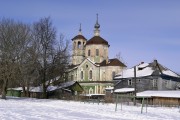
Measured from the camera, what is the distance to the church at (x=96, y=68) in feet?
259

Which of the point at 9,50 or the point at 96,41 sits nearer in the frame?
the point at 9,50

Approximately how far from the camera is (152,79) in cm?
6288

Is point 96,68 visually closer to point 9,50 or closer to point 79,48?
point 79,48

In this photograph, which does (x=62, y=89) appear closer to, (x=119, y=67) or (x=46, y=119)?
(x=119, y=67)

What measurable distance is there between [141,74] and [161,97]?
10977mm

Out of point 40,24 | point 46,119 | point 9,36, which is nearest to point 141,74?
point 40,24

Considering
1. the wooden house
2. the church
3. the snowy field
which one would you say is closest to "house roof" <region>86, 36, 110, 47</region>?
the church

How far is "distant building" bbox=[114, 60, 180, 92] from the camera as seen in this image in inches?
2458

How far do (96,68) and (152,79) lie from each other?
20.7 m

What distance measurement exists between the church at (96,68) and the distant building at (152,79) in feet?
33.9

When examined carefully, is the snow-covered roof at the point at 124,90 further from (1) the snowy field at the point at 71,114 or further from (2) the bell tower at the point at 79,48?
(1) the snowy field at the point at 71,114

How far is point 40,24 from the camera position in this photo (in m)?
62.0

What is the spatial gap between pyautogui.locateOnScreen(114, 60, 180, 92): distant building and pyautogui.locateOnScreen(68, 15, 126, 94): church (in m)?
10.3

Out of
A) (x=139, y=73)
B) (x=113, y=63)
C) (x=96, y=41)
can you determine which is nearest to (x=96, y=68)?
(x=113, y=63)
